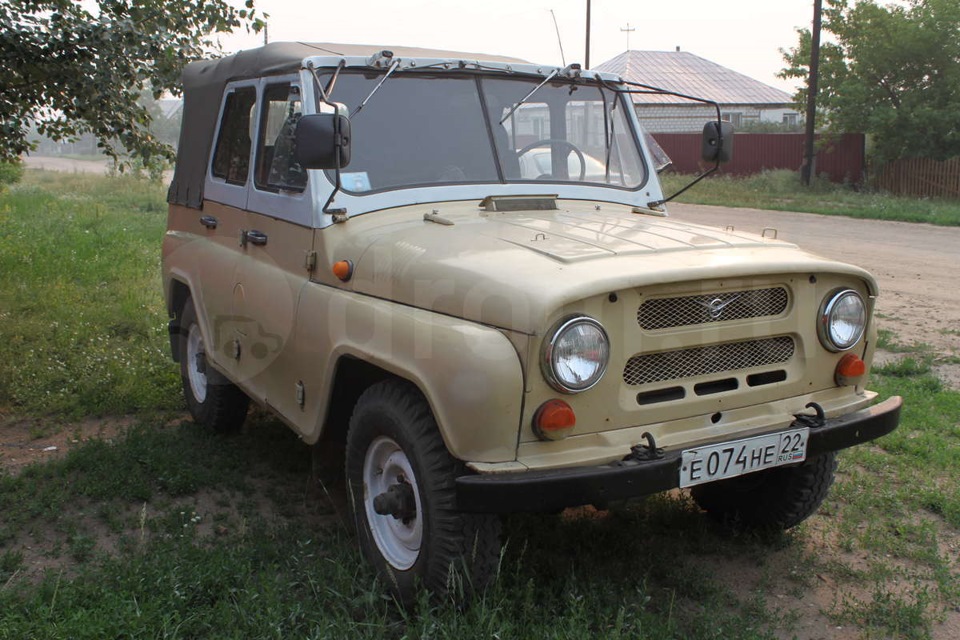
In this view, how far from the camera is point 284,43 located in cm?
459

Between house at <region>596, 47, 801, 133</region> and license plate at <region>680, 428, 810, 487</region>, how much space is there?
36.2 metres

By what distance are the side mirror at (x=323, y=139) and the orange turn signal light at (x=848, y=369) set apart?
203 cm

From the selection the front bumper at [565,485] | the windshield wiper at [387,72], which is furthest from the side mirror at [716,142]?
the front bumper at [565,485]

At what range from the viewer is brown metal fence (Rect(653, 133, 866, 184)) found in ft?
81.4

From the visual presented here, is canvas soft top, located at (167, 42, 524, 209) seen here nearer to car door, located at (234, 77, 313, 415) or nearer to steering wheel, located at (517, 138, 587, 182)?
car door, located at (234, 77, 313, 415)

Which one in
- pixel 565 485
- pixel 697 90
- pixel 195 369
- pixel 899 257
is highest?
pixel 697 90

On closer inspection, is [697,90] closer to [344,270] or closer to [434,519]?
[344,270]

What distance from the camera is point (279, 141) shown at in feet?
14.7

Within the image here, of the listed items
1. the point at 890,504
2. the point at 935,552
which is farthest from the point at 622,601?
the point at 890,504

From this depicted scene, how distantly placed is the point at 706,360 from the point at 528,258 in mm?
718

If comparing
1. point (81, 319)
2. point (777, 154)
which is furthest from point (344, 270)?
point (777, 154)

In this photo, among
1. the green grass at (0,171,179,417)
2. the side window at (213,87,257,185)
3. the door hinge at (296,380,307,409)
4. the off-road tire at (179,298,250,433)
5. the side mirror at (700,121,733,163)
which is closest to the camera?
the door hinge at (296,380,307,409)

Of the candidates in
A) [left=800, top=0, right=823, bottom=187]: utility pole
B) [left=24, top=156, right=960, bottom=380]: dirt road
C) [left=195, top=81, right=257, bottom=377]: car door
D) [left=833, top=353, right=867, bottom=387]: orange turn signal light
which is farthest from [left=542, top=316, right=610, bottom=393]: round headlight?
[left=800, top=0, right=823, bottom=187]: utility pole

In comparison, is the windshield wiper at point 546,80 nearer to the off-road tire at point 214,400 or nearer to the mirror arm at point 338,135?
the mirror arm at point 338,135
